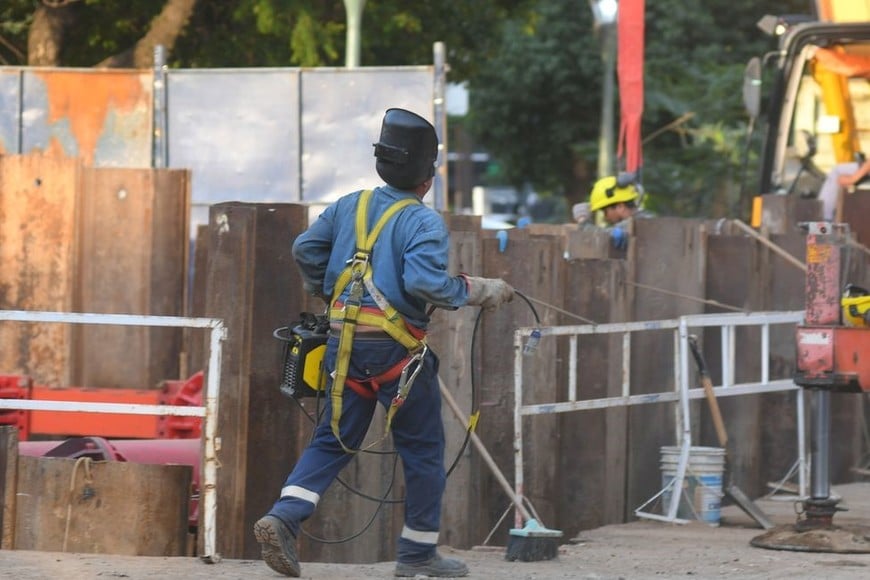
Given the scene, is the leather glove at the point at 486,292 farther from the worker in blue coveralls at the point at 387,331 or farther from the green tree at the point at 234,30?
the green tree at the point at 234,30

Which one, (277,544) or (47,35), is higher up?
(47,35)

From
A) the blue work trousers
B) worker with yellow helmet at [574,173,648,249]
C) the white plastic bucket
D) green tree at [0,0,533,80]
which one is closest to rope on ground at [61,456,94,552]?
the blue work trousers

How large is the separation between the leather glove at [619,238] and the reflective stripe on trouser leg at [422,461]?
356cm

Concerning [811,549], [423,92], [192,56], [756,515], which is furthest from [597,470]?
[192,56]

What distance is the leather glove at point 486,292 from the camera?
23.1ft

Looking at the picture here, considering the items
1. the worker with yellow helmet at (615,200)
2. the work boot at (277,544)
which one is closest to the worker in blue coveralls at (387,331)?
the work boot at (277,544)

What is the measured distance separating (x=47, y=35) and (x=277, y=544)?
14423 millimetres

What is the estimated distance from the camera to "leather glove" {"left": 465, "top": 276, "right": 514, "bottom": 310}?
704cm

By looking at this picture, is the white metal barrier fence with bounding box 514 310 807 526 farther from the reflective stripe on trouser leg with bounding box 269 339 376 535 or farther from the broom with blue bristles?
the reflective stripe on trouser leg with bounding box 269 339 376 535

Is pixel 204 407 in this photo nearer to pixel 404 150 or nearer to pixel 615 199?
pixel 404 150

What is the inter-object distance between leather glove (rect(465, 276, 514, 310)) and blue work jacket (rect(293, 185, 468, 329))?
7 centimetres

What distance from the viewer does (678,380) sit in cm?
987

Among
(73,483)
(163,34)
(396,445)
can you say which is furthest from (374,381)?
(163,34)

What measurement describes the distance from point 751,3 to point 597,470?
2709cm
